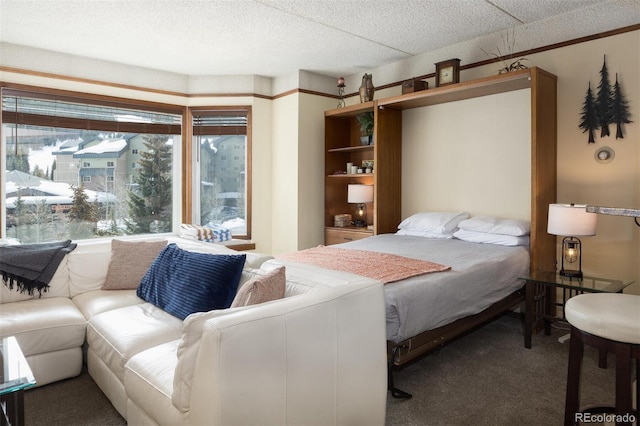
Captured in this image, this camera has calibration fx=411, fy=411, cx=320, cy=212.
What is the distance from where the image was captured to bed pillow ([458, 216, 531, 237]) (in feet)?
11.3

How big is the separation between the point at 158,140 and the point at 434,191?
333cm

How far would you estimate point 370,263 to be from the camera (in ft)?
9.32

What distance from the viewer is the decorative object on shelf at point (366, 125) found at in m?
4.70

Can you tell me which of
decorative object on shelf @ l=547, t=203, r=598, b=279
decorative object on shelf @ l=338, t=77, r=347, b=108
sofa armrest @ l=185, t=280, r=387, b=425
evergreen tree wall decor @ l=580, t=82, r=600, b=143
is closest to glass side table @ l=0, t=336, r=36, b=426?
sofa armrest @ l=185, t=280, r=387, b=425

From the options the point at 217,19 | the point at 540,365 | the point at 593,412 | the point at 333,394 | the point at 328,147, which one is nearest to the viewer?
the point at 333,394

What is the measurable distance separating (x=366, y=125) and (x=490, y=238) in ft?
6.38

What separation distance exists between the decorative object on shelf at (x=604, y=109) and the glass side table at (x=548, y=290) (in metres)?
1.19

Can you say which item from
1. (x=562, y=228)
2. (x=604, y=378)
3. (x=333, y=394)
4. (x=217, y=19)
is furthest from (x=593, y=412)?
(x=217, y=19)

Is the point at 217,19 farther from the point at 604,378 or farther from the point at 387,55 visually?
the point at 604,378

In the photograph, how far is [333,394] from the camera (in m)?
1.65

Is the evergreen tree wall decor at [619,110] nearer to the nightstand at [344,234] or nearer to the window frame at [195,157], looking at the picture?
the nightstand at [344,234]

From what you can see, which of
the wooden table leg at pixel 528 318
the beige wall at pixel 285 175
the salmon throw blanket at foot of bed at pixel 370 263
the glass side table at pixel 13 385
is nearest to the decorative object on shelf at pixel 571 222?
the wooden table leg at pixel 528 318

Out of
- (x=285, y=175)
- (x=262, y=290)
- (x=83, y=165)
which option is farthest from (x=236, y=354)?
(x=83, y=165)

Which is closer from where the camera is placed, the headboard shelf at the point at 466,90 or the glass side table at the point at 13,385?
the glass side table at the point at 13,385
